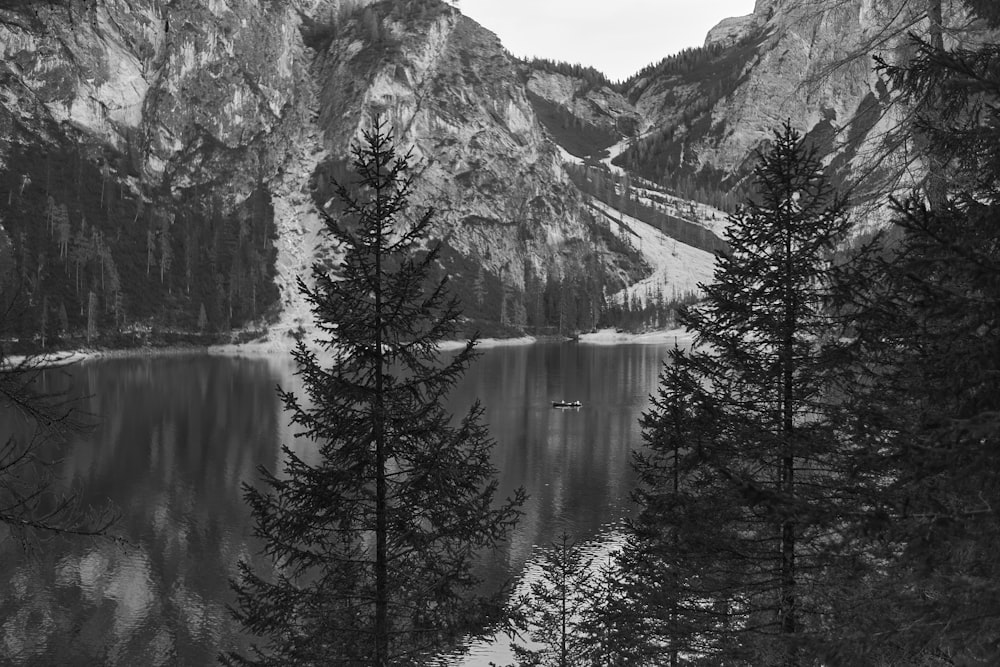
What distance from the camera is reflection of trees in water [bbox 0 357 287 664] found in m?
27.0

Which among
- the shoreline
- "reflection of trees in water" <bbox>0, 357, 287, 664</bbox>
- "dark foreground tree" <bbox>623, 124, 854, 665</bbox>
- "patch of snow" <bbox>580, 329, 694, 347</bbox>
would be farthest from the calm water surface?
"patch of snow" <bbox>580, 329, 694, 347</bbox>

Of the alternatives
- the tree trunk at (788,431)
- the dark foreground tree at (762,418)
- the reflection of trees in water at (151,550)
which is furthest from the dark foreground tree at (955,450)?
the reflection of trees in water at (151,550)

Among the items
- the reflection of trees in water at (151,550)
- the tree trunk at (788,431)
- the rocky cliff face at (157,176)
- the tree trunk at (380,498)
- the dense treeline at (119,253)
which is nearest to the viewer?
the tree trunk at (788,431)

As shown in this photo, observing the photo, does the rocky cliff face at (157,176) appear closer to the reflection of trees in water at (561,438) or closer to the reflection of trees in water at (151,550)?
the reflection of trees in water at (151,550)

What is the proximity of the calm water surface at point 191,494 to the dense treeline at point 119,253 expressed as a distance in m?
33.4

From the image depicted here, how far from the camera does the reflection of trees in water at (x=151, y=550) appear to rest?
88.6 ft

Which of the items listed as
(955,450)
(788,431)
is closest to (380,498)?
(788,431)

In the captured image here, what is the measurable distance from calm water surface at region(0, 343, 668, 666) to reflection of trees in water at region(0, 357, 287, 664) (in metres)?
0.10

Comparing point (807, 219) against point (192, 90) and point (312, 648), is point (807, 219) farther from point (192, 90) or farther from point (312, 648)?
point (192, 90)

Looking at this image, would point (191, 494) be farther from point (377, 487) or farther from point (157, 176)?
point (157, 176)

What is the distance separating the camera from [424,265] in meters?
12.2

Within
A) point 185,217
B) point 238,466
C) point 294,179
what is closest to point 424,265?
point 238,466

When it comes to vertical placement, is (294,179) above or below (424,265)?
above

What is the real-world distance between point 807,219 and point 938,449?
7.37 meters
